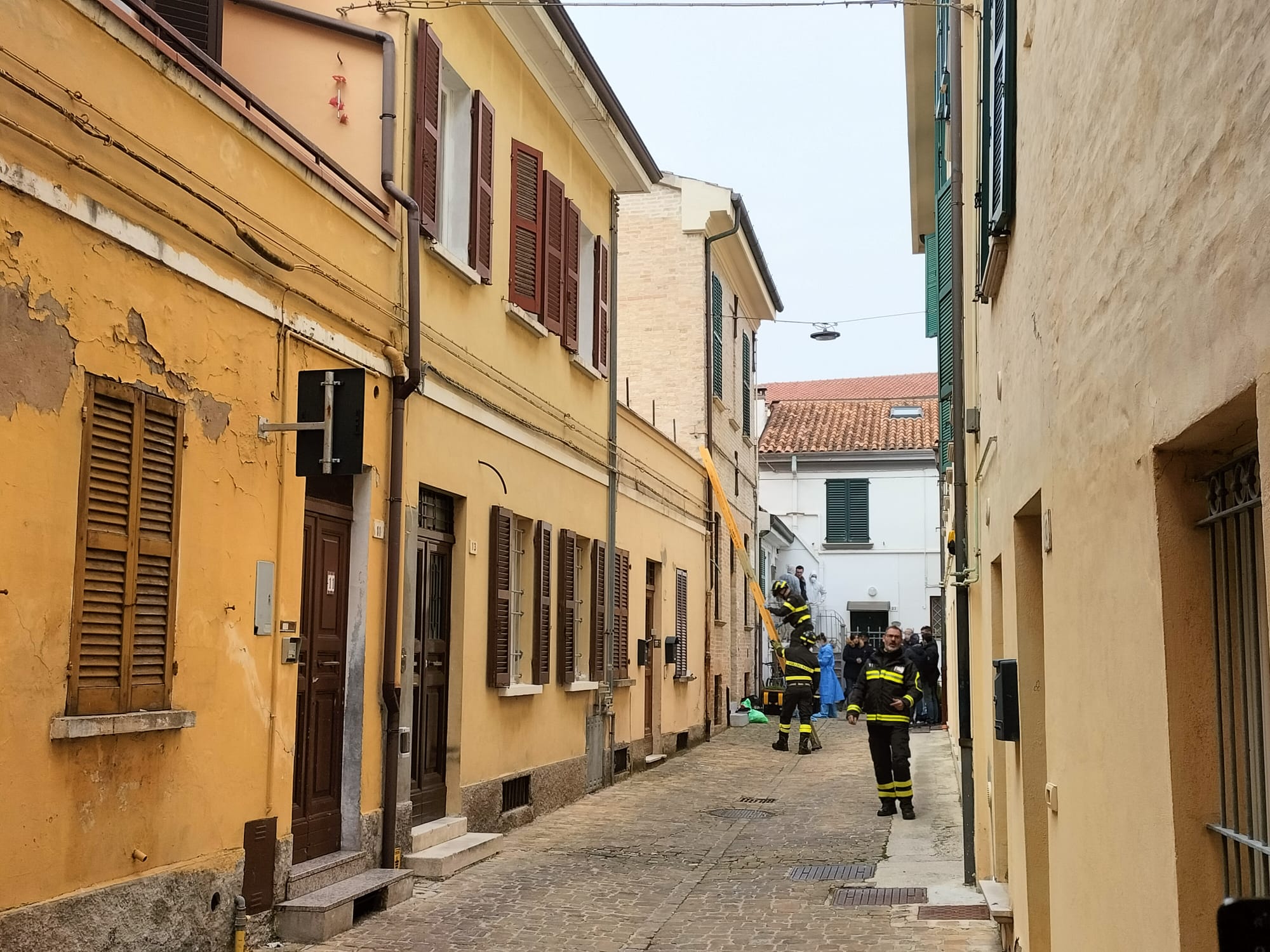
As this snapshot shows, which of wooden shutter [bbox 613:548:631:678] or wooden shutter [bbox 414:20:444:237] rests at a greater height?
wooden shutter [bbox 414:20:444:237]

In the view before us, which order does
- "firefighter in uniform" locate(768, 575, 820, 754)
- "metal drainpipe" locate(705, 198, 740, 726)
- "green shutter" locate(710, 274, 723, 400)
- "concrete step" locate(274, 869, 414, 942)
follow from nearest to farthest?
"concrete step" locate(274, 869, 414, 942), "firefighter in uniform" locate(768, 575, 820, 754), "metal drainpipe" locate(705, 198, 740, 726), "green shutter" locate(710, 274, 723, 400)

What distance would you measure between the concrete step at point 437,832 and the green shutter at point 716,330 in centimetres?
1278

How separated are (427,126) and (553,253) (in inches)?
128

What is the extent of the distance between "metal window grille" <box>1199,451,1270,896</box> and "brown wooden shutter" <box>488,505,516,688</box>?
895 centimetres

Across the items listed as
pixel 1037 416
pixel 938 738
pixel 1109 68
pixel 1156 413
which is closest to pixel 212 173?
pixel 1037 416

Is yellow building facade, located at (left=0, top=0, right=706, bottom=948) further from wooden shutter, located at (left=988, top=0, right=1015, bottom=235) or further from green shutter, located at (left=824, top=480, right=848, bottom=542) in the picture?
green shutter, located at (left=824, top=480, right=848, bottom=542)

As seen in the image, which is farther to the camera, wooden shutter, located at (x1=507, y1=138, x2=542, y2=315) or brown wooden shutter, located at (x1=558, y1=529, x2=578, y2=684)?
brown wooden shutter, located at (x1=558, y1=529, x2=578, y2=684)

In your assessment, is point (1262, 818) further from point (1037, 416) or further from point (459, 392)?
point (459, 392)

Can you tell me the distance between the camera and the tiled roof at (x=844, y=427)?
40.9m

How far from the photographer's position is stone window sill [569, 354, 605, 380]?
14.1 m

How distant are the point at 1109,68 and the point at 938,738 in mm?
20205

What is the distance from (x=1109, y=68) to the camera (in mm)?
3463

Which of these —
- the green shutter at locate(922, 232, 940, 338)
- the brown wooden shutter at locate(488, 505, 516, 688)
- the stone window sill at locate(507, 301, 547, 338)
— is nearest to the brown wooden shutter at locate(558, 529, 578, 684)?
the brown wooden shutter at locate(488, 505, 516, 688)

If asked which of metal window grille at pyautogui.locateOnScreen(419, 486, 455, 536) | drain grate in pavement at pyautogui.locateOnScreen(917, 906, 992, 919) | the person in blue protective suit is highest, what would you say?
metal window grille at pyautogui.locateOnScreen(419, 486, 455, 536)
